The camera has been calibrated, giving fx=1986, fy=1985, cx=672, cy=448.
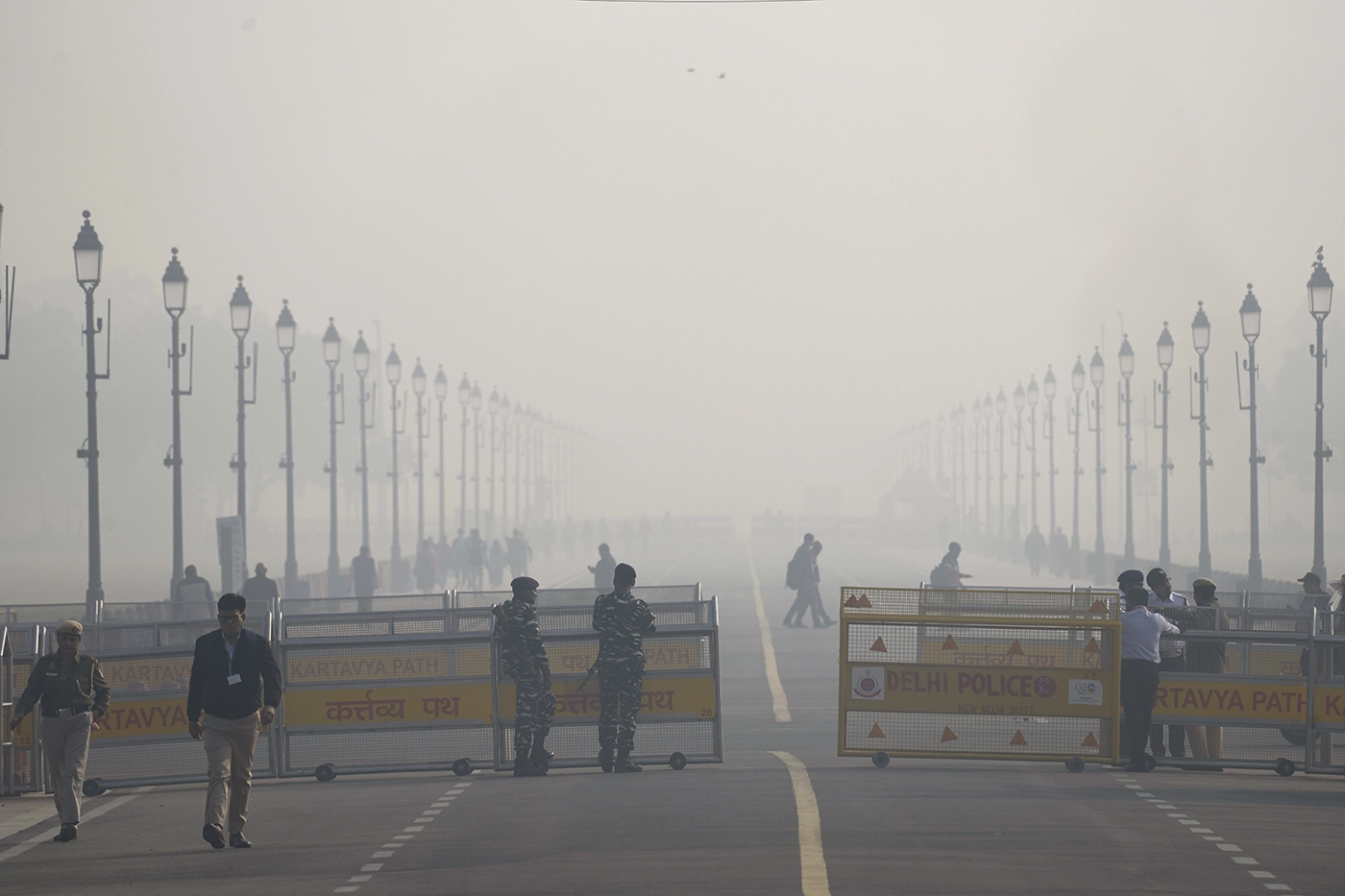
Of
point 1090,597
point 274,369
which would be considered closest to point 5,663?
point 1090,597

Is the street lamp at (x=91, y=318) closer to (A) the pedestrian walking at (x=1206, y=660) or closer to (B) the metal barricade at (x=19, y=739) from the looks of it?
(B) the metal barricade at (x=19, y=739)

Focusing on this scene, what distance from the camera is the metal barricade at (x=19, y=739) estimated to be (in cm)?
1623

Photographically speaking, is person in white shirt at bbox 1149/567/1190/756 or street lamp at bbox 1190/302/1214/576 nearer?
person in white shirt at bbox 1149/567/1190/756

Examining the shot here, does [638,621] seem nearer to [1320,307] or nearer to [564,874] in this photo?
[564,874]

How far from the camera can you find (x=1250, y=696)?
54.9ft

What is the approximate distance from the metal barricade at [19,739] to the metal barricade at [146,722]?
0.46m

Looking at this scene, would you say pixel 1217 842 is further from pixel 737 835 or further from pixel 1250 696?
pixel 1250 696

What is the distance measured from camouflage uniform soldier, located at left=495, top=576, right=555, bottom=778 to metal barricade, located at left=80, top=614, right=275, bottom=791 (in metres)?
2.09

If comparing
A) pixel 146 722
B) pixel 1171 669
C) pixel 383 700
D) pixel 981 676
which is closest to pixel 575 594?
pixel 383 700

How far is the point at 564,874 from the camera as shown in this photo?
1126 centimetres

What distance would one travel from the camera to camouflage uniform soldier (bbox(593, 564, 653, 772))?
16.4 metres

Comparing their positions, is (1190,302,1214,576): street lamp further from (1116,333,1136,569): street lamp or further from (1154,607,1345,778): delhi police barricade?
(1154,607,1345,778): delhi police barricade

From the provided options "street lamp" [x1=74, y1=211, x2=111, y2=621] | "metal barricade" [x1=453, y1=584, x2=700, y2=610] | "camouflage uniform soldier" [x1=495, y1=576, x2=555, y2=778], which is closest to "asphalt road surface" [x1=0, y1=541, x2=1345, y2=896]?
"camouflage uniform soldier" [x1=495, y1=576, x2=555, y2=778]

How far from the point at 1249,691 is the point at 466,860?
7.79 m
